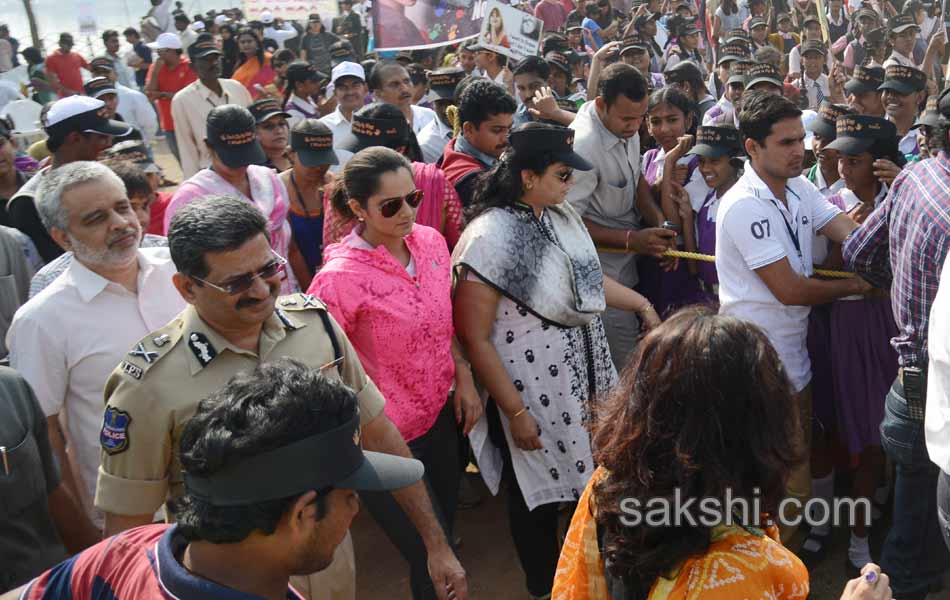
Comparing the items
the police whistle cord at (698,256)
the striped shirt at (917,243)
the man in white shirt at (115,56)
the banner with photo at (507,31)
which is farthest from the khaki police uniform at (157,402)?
the man in white shirt at (115,56)

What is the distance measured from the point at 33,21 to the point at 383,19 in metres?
11.3

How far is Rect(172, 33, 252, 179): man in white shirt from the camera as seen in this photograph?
785cm

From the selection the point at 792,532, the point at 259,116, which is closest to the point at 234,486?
the point at 792,532

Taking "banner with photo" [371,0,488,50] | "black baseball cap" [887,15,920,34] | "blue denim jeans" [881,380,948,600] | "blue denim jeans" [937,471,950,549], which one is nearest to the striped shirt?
"blue denim jeans" [881,380,948,600]

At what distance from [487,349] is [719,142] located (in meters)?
1.71

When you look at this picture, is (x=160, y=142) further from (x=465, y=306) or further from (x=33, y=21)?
(x=465, y=306)

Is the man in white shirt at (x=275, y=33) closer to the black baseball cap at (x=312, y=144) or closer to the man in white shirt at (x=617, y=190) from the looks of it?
the black baseball cap at (x=312, y=144)

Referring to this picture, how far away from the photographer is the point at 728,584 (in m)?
1.64

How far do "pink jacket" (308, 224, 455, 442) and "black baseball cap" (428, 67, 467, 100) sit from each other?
3.60m

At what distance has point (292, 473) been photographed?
1529mm

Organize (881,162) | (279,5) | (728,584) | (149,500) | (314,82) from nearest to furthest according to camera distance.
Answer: (728,584) → (149,500) → (881,162) → (314,82) → (279,5)

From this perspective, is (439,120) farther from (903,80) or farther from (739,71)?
(903,80)

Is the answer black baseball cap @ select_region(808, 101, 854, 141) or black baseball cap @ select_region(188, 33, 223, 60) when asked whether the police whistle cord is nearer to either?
black baseball cap @ select_region(808, 101, 854, 141)

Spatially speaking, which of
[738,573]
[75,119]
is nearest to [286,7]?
[75,119]
